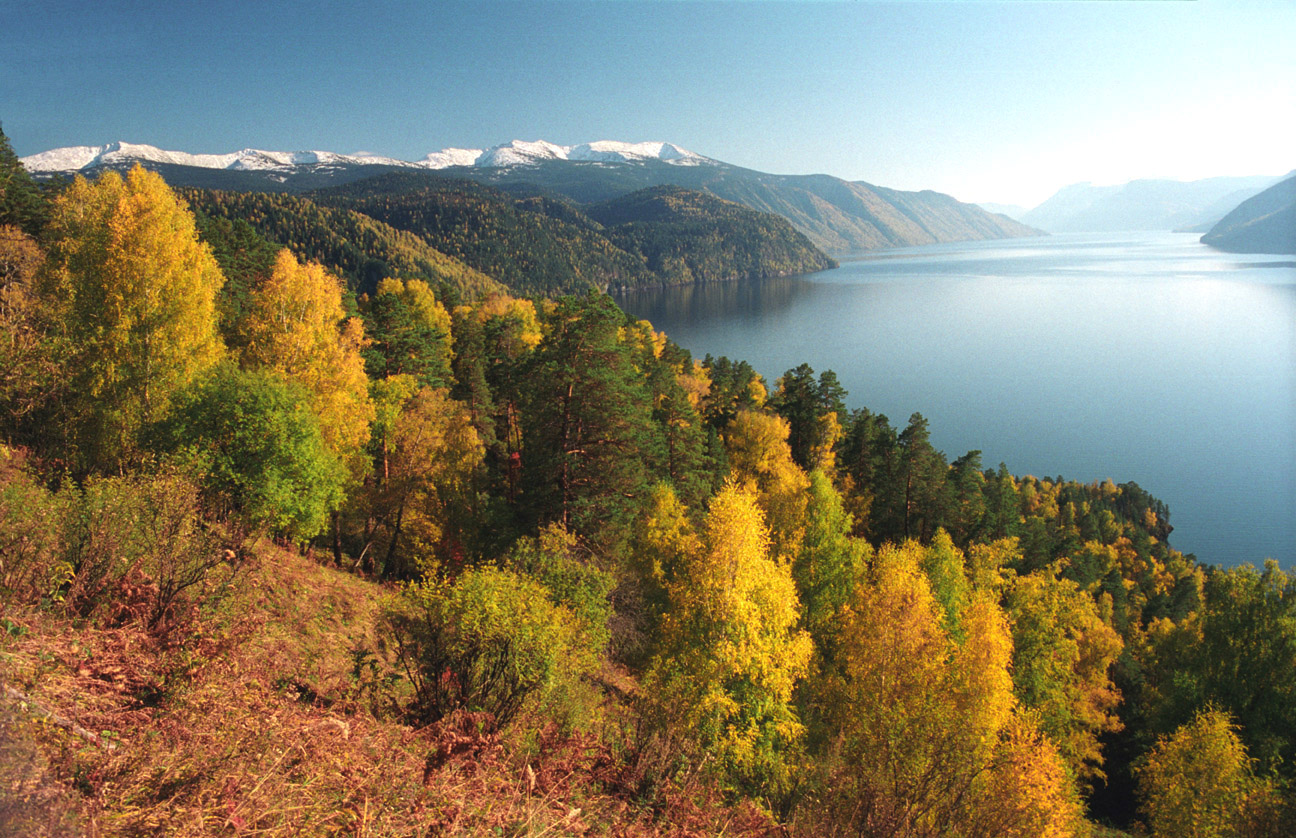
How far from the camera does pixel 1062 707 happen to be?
23906 mm

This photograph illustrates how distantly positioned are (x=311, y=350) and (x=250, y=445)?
249 inches

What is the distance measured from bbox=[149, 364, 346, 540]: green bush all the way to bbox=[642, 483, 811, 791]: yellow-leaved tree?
10204 millimetres

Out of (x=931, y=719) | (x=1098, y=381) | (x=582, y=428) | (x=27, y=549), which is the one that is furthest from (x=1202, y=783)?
(x=1098, y=381)

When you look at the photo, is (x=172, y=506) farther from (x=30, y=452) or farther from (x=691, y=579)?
(x=691, y=579)

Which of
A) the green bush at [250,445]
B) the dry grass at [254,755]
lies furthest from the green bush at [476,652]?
the green bush at [250,445]

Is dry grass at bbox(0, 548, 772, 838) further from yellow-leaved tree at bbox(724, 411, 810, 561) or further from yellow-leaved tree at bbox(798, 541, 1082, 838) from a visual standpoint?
yellow-leaved tree at bbox(724, 411, 810, 561)

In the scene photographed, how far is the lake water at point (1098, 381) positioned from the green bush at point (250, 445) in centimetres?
6681

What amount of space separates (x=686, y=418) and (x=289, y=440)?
20.7 m

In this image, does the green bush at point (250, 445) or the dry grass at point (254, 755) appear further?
the green bush at point (250, 445)

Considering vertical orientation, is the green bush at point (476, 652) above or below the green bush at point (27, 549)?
below

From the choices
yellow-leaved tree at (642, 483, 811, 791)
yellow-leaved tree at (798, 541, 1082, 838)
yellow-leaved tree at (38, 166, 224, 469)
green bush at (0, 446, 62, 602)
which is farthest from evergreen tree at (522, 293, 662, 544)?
green bush at (0, 446, 62, 602)

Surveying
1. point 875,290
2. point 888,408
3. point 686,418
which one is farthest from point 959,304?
point 686,418

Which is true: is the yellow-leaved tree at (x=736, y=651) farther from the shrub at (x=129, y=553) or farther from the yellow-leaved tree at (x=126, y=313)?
the yellow-leaved tree at (x=126, y=313)

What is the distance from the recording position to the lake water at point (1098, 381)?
204 feet
